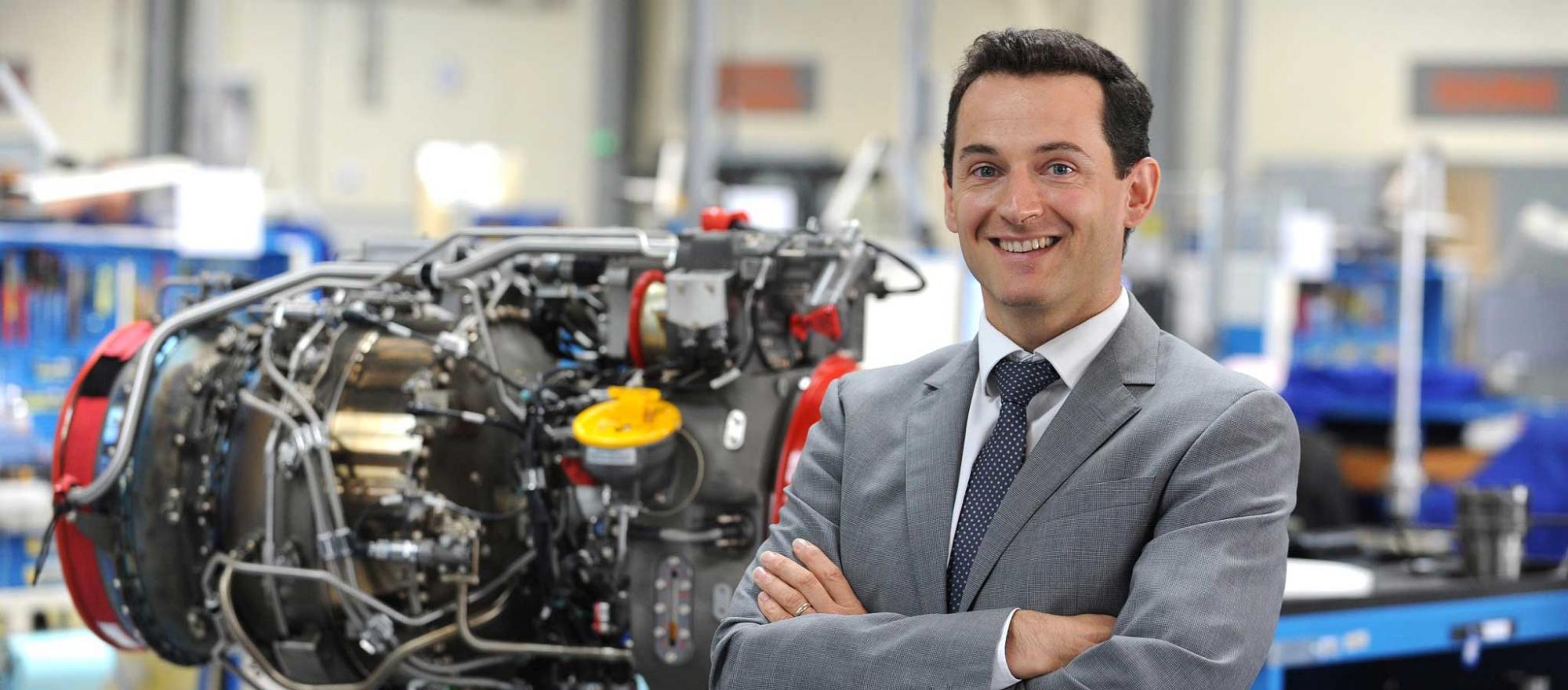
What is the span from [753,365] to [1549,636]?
6.71 ft

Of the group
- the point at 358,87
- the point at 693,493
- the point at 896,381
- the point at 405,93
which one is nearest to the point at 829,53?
the point at 405,93

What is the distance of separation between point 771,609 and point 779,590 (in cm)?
3

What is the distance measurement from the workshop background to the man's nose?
5.59 ft

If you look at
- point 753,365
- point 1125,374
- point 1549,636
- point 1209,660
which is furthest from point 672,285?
point 1549,636

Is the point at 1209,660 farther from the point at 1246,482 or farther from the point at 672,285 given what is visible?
the point at 672,285

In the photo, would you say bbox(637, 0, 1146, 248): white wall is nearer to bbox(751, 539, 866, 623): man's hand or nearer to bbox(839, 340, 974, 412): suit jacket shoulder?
bbox(839, 340, 974, 412): suit jacket shoulder

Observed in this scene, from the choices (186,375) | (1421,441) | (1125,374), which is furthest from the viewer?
(1421,441)

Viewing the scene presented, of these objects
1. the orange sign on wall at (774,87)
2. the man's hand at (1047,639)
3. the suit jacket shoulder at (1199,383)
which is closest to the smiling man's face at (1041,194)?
the suit jacket shoulder at (1199,383)

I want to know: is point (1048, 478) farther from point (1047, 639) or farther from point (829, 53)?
point (829, 53)

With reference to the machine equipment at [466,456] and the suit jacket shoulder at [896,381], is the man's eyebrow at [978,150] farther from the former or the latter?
the machine equipment at [466,456]

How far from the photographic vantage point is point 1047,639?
165cm

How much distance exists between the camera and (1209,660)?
1.59 metres

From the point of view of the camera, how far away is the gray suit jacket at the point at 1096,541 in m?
1.61

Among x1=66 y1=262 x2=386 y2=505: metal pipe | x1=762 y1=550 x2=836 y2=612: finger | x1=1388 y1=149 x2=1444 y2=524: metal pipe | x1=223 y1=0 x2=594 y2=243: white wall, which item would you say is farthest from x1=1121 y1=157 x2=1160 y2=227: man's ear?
x1=223 y1=0 x2=594 y2=243: white wall
